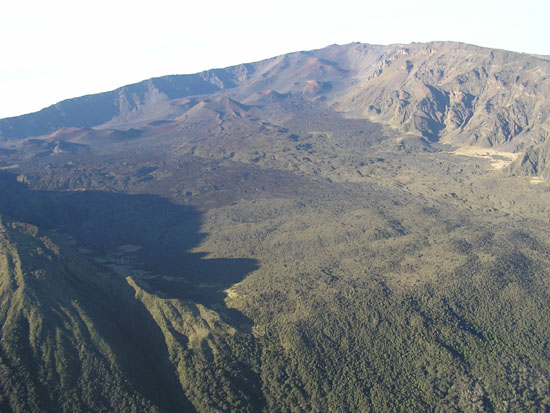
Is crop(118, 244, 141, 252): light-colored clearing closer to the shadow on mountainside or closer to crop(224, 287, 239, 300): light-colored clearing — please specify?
the shadow on mountainside

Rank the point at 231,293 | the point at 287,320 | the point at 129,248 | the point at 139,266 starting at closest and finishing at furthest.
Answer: the point at 287,320
the point at 231,293
the point at 139,266
the point at 129,248

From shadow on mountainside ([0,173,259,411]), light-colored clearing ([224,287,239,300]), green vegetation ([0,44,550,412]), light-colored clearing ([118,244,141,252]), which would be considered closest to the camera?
green vegetation ([0,44,550,412])

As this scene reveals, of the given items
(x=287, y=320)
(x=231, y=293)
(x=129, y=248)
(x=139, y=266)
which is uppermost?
(x=129, y=248)

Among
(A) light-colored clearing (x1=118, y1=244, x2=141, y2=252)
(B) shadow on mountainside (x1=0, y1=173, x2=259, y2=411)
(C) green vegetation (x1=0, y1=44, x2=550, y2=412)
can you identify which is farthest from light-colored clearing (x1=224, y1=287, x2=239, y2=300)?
(A) light-colored clearing (x1=118, y1=244, x2=141, y2=252)

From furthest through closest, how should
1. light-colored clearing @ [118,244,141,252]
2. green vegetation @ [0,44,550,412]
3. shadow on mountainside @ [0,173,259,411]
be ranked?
light-colored clearing @ [118,244,141,252], shadow on mountainside @ [0,173,259,411], green vegetation @ [0,44,550,412]

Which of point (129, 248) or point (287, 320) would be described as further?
point (129, 248)

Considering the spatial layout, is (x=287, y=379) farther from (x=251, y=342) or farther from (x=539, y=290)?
(x=539, y=290)

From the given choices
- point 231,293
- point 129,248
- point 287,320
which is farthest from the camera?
point 129,248

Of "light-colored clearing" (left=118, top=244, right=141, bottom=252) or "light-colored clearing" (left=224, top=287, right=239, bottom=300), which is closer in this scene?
"light-colored clearing" (left=224, top=287, right=239, bottom=300)

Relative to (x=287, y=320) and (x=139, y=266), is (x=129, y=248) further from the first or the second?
(x=287, y=320)

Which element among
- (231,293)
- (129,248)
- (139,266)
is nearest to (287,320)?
(231,293)
